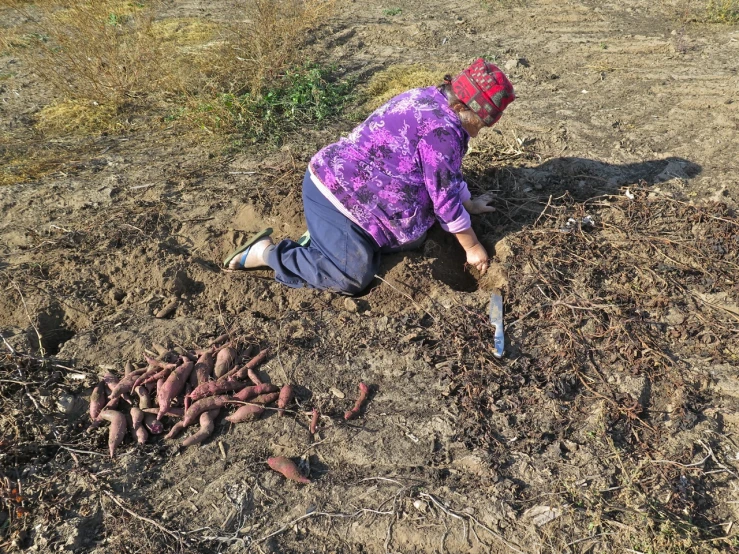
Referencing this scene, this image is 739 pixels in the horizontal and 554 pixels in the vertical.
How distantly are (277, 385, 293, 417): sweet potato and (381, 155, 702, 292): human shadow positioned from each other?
1237 millimetres

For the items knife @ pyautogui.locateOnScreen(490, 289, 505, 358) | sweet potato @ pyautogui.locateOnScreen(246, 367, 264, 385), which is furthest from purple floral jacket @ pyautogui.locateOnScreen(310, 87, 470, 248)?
sweet potato @ pyautogui.locateOnScreen(246, 367, 264, 385)

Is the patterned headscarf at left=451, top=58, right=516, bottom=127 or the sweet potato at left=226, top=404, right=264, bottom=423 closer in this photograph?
the sweet potato at left=226, top=404, right=264, bottom=423

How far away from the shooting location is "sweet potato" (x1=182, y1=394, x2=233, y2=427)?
2592 millimetres

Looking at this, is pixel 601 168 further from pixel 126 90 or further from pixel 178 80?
pixel 126 90

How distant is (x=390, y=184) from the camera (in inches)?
121

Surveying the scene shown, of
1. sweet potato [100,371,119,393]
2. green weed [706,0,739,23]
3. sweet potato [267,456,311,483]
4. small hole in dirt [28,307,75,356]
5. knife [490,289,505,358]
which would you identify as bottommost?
knife [490,289,505,358]

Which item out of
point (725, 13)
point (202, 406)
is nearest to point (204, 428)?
point (202, 406)

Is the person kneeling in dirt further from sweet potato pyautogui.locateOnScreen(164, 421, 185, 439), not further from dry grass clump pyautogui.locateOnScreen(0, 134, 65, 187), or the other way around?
dry grass clump pyautogui.locateOnScreen(0, 134, 65, 187)

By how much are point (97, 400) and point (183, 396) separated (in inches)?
15.7

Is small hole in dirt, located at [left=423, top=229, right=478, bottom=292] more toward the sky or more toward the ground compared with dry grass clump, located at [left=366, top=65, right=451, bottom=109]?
more toward the ground

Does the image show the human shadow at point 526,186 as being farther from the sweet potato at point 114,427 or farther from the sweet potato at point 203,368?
the sweet potato at point 114,427

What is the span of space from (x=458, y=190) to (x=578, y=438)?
4.59 feet

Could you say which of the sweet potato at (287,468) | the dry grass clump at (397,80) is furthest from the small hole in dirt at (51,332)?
the dry grass clump at (397,80)

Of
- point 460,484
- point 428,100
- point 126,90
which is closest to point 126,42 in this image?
point 126,90
